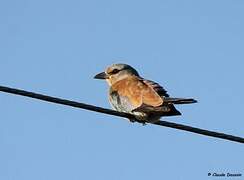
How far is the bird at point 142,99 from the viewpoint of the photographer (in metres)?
7.09

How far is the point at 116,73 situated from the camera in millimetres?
9539

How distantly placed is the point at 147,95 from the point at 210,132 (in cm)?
183

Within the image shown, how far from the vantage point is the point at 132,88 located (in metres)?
8.11

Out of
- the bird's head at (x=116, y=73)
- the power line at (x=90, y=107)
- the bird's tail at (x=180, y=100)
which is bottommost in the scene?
the power line at (x=90, y=107)

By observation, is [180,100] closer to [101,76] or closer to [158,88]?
[158,88]

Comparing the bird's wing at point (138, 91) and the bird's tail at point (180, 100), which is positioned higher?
the bird's wing at point (138, 91)

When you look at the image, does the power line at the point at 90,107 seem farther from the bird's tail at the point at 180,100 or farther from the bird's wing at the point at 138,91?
the bird's wing at the point at 138,91

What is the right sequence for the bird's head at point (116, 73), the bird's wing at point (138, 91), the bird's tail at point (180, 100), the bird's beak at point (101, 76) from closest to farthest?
the bird's tail at point (180, 100) → the bird's wing at point (138, 91) → the bird's head at point (116, 73) → the bird's beak at point (101, 76)

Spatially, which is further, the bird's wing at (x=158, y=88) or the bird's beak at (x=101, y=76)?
the bird's beak at (x=101, y=76)

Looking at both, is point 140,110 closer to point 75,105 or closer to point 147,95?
point 147,95

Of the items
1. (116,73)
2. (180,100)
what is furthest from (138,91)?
(116,73)

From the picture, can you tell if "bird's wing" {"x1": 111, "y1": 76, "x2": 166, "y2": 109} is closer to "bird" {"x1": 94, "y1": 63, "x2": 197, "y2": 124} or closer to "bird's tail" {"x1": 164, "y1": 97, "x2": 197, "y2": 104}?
"bird" {"x1": 94, "y1": 63, "x2": 197, "y2": 124}

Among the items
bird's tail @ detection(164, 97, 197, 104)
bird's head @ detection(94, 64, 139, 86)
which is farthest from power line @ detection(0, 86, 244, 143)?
bird's head @ detection(94, 64, 139, 86)

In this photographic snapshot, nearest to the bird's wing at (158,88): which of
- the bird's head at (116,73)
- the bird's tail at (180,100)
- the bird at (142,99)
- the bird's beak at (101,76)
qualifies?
the bird at (142,99)
